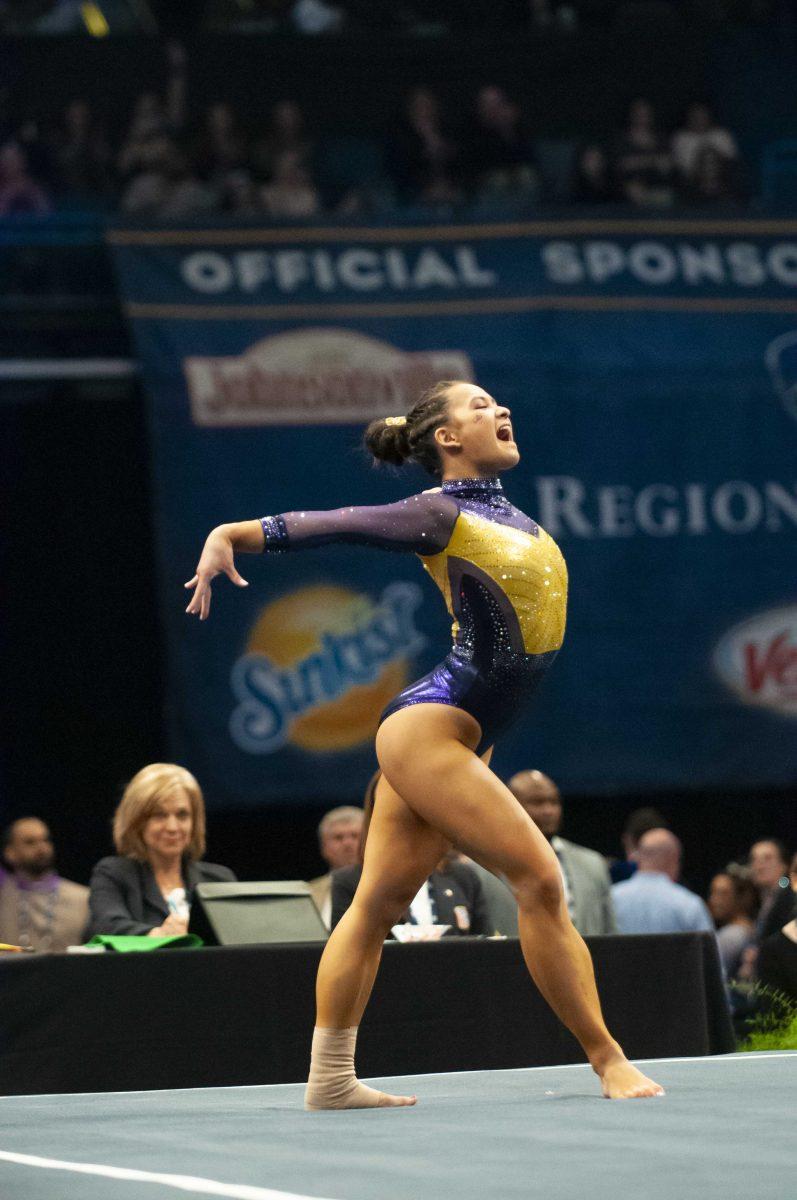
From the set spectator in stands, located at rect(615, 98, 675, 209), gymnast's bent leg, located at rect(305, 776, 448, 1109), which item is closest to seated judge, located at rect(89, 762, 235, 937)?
gymnast's bent leg, located at rect(305, 776, 448, 1109)

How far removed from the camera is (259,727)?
9.49 metres

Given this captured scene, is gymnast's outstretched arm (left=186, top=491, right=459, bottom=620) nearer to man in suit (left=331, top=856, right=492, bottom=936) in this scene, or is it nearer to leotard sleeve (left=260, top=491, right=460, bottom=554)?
leotard sleeve (left=260, top=491, right=460, bottom=554)

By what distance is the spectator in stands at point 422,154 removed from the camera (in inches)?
471

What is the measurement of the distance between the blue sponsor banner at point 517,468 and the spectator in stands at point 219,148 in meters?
2.01

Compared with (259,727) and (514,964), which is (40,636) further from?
(514,964)

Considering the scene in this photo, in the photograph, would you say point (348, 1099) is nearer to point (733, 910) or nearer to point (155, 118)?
point (733, 910)

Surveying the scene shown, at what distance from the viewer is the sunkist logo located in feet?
31.2

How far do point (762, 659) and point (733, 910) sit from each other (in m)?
1.61

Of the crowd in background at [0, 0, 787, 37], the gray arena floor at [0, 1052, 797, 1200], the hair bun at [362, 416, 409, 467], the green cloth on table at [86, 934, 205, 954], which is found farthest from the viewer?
the crowd in background at [0, 0, 787, 37]

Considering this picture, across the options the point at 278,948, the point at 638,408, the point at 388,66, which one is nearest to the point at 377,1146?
the point at 278,948

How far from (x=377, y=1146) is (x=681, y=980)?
265cm

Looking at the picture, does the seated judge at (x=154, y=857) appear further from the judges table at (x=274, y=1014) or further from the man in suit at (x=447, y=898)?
the judges table at (x=274, y=1014)

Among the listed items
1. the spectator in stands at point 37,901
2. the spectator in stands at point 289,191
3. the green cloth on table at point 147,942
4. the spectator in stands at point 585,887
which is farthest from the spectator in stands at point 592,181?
the green cloth on table at point 147,942

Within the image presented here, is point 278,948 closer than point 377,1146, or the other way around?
point 377,1146
